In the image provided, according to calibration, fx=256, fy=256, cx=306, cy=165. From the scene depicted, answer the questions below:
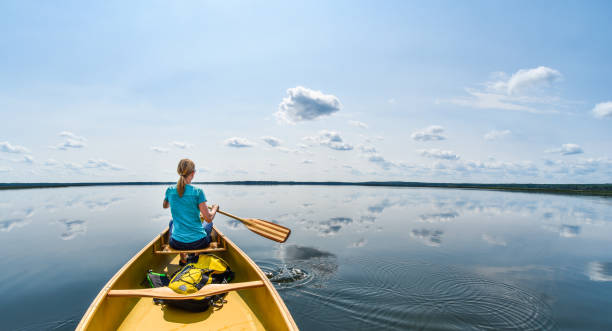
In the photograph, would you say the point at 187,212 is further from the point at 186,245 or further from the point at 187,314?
the point at 187,314

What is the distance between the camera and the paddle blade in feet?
26.0

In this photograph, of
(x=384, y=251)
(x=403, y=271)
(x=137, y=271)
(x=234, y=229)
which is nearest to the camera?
(x=137, y=271)

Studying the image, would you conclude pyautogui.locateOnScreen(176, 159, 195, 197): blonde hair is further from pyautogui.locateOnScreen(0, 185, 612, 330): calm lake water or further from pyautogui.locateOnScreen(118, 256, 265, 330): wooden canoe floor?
pyautogui.locateOnScreen(0, 185, 612, 330): calm lake water

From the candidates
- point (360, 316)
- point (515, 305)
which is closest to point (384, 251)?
point (515, 305)

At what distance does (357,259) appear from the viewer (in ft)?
28.3

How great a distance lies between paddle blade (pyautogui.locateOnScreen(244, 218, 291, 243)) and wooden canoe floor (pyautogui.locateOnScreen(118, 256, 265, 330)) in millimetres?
3999

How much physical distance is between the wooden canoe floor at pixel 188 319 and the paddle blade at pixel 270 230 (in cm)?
400

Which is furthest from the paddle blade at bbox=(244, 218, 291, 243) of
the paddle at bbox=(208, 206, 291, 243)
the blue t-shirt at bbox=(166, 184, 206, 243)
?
the blue t-shirt at bbox=(166, 184, 206, 243)

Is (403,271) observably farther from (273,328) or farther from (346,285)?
(273,328)

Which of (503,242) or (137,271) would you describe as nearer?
(137,271)

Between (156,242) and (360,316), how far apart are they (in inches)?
201

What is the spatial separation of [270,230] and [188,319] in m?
5.25

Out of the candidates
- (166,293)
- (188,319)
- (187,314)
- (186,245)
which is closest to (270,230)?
(186,245)

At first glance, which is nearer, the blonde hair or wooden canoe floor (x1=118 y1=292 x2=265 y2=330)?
wooden canoe floor (x1=118 y1=292 x2=265 y2=330)
